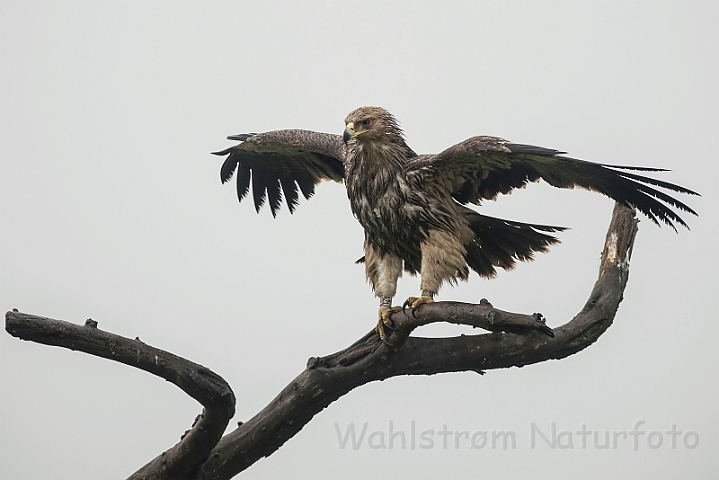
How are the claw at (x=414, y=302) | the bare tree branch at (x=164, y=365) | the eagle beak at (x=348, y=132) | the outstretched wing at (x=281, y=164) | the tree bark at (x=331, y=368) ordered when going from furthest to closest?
1. the outstretched wing at (x=281, y=164)
2. the eagle beak at (x=348, y=132)
3. the claw at (x=414, y=302)
4. the tree bark at (x=331, y=368)
5. the bare tree branch at (x=164, y=365)

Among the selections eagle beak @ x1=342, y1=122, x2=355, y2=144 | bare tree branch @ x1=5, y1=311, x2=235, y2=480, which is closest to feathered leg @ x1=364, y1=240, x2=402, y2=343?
eagle beak @ x1=342, y1=122, x2=355, y2=144

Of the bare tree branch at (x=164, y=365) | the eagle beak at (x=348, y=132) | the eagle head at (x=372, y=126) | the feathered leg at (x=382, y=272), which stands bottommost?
the bare tree branch at (x=164, y=365)

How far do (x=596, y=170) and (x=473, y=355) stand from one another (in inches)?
51.6

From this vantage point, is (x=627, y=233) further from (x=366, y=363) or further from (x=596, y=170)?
(x=366, y=363)

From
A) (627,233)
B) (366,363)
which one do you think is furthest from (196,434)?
(627,233)

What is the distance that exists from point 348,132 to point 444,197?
2.59ft

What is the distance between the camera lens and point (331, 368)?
5051mm

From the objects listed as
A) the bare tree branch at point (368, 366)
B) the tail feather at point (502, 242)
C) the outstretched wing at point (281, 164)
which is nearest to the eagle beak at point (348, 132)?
the outstretched wing at point (281, 164)

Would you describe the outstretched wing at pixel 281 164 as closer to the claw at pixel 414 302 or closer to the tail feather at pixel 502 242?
the tail feather at pixel 502 242

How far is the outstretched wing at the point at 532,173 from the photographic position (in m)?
5.08

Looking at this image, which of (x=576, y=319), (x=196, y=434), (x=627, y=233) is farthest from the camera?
(x=627, y=233)

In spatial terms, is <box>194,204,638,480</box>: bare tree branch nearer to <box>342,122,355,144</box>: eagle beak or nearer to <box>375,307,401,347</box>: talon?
<box>375,307,401,347</box>: talon

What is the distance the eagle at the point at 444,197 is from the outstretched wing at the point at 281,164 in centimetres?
37

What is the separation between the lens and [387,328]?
203 inches
